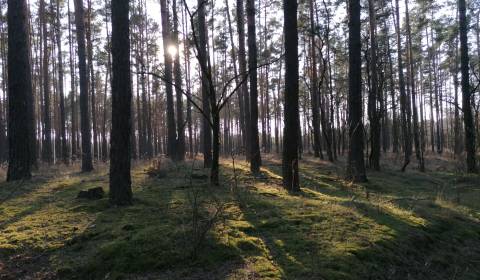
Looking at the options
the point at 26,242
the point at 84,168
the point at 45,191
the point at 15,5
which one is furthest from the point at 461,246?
the point at 84,168

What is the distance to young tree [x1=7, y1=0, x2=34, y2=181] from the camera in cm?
986

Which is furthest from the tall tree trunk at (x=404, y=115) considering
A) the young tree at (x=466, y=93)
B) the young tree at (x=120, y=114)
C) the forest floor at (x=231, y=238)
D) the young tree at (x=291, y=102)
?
the young tree at (x=120, y=114)

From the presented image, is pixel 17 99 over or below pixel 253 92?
below

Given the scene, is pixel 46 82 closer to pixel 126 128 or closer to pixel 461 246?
pixel 126 128

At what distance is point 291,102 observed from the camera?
893 centimetres

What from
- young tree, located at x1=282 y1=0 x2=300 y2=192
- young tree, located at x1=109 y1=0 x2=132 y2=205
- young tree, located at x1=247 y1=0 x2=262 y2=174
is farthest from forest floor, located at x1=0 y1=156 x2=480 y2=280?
young tree, located at x1=247 y1=0 x2=262 y2=174

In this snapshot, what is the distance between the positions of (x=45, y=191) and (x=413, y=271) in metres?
7.24

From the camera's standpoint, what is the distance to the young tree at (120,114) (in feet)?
21.2

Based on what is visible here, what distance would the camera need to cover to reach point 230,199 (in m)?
6.98

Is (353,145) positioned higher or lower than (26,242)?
higher

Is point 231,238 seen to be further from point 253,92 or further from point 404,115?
point 404,115

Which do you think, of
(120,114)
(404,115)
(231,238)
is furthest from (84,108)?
(404,115)

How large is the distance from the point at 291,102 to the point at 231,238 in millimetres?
4691

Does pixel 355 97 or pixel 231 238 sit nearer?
pixel 231 238
